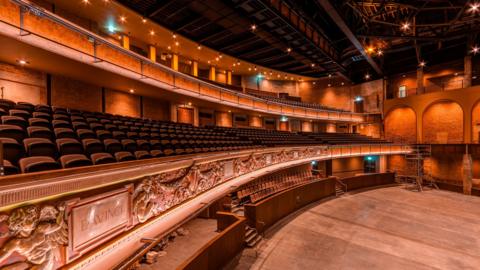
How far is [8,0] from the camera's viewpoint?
3523 mm

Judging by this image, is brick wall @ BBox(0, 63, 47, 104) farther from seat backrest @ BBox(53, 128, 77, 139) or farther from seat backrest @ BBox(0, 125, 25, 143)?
seat backrest @ BBox(0, 125, 25, 143)

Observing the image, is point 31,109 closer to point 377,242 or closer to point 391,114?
point 377,242

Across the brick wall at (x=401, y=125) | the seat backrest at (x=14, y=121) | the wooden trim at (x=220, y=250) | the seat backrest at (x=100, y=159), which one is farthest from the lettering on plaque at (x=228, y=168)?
the brick wall at (x=401, y=125)

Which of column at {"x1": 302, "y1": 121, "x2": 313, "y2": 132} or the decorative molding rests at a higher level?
column at {"x1": 302, "y1": 121, "x2": 313, "y2": 132}

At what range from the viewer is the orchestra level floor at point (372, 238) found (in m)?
4.83

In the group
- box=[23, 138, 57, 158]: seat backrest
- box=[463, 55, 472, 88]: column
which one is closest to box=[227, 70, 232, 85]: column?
box=[23, 138, 57, 158]: seat backrest

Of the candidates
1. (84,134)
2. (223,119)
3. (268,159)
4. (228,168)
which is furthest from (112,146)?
(223,119)

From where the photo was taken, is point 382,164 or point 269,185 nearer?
point 269,185

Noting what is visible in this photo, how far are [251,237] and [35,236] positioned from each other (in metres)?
4.79

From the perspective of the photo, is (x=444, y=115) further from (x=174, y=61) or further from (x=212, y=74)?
(x=174, y=61)

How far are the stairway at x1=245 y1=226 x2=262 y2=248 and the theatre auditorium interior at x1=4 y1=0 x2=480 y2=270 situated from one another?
0.04m

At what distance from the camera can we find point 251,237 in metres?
5.41

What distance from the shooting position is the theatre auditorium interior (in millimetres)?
1921

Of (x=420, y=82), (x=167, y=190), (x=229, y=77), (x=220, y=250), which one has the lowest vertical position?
(x=220, y=250)
